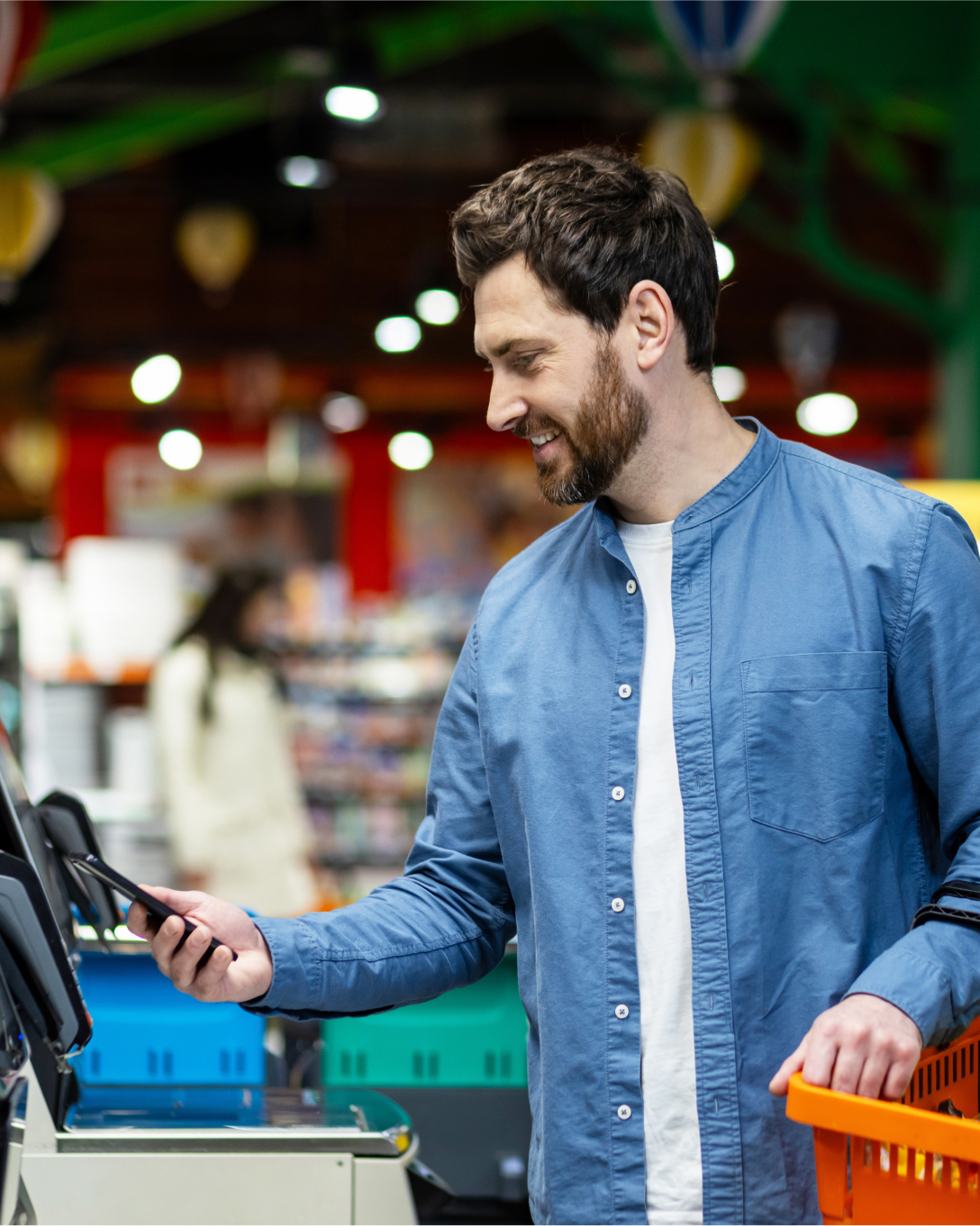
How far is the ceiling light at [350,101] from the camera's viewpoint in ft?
18.4

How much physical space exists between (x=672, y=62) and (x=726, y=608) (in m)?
6.19

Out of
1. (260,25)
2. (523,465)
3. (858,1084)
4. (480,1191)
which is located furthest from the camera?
(523,465)

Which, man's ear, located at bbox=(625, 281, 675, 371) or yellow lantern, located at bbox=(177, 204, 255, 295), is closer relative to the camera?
man's ear, located at bbox=(625, 281, 675, 371)

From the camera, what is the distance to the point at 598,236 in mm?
1485

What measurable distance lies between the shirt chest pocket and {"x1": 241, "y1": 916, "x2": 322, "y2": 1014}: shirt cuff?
0.50 m

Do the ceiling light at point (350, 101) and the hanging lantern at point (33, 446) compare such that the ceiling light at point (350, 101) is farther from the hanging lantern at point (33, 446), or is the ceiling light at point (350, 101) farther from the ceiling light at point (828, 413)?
the hanging lantern at point (33, 446)

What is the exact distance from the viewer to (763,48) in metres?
6.77

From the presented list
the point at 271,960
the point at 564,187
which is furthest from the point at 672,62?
the point at 271,960

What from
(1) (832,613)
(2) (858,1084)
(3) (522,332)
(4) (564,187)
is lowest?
(2) (858,1084)

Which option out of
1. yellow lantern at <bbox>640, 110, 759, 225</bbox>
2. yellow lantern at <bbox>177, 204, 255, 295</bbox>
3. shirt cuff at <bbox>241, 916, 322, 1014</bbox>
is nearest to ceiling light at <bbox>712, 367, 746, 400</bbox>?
yellow lantern at <bbox>177, 204, 255, 295</bbox>

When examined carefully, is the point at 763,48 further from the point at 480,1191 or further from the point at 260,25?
the point at 480,1191

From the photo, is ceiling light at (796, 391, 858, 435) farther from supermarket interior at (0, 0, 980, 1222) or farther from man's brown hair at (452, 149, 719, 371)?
man's brown hair at (452, 149, 719, 371)

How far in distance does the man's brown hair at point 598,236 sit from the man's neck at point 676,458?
0.05m

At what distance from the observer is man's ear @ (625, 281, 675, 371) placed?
150cm
